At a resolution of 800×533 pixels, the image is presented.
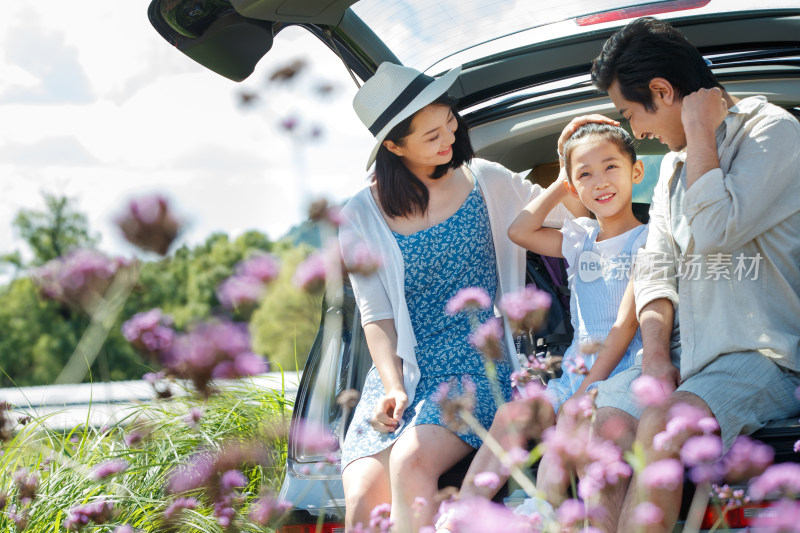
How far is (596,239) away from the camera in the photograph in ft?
8.95

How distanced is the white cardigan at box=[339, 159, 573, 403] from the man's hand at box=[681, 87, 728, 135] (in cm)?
70

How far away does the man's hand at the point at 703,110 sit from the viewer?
212 centimetres

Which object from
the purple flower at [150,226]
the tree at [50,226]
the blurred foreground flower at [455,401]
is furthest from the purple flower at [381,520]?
the tree at [50,226]

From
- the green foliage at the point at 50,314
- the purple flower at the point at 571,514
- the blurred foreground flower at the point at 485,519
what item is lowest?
the green foliage at the point at 50,314

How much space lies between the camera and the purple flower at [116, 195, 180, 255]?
3.35 feet

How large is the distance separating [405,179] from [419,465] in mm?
1104

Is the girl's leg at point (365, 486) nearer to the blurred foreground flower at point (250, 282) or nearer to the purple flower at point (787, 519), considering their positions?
the blurred foreground flower at point (250, 282)

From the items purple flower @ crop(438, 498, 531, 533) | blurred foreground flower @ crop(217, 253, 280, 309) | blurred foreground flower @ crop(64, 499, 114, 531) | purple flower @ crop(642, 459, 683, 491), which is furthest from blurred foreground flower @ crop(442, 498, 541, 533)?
blurred foreground flower @ crop(64, 499, 114, 531)

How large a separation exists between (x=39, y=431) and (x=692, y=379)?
3229 millimetres

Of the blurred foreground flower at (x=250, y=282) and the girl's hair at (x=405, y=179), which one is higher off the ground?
the girl's hair at (x=405, y=179)

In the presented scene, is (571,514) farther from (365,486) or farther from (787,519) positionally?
(365,486)

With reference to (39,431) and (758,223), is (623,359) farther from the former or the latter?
(39,431)

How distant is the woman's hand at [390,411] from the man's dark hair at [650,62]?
1.15 metres

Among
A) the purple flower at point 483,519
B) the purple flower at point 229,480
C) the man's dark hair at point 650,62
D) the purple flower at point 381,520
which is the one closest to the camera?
the purple flower at point 483,519
